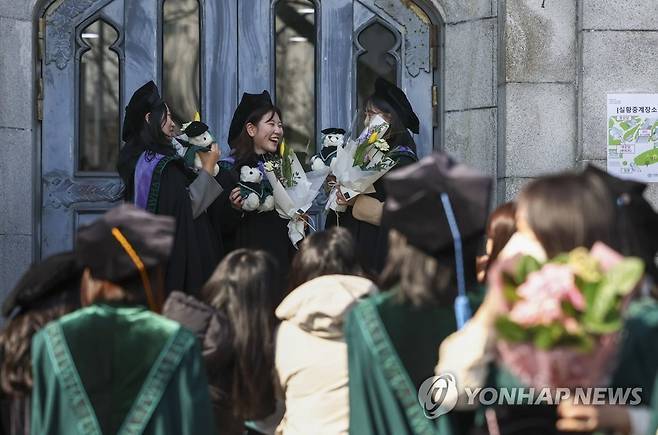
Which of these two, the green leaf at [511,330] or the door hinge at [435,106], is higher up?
the door hinge at [435,106]

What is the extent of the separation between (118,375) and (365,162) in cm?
376

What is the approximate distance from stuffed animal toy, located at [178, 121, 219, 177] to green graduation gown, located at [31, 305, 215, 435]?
3.69 metres

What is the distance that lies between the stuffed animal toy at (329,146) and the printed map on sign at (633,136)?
183cm

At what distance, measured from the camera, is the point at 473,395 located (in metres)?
3.29

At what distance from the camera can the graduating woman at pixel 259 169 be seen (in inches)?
298

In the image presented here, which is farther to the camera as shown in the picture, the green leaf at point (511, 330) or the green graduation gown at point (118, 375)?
the green graduation gown at point (118, 375)

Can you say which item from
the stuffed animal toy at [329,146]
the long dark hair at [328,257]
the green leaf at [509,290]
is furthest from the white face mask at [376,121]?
the green leaf at [509,290]

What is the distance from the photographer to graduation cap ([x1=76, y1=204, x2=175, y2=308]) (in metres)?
3.75

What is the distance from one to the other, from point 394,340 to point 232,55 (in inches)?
197

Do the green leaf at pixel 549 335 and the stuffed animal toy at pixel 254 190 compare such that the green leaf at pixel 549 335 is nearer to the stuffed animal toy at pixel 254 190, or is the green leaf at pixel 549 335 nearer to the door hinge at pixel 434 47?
the stuffed animal toy at pixel 254 190

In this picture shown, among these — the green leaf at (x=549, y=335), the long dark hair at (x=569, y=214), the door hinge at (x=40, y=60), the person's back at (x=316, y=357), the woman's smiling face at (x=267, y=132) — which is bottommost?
the person's back at (x=316, y=357)

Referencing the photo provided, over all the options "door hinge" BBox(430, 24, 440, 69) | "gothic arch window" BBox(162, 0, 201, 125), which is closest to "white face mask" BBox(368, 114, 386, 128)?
"door hinge" BBox(430, 24, 440, 69)

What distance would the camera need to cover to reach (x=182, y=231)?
7266mm

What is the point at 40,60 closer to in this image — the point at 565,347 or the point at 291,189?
the point at 291,189
